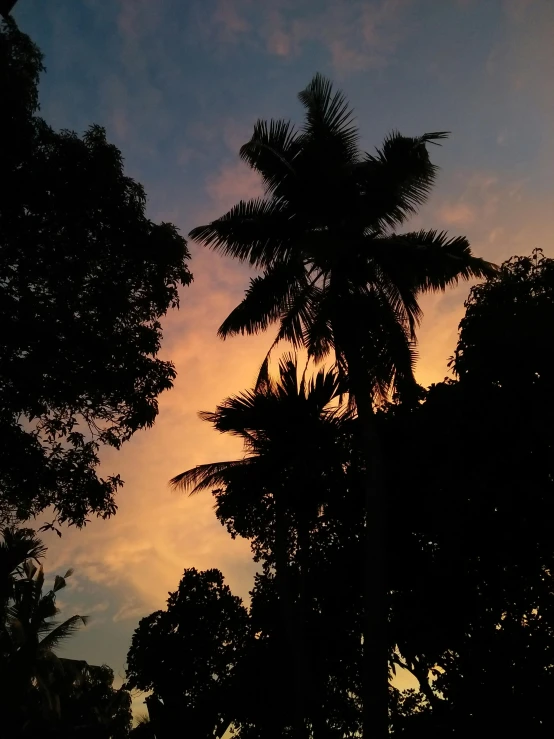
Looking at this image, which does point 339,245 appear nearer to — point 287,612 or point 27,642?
point 287,612

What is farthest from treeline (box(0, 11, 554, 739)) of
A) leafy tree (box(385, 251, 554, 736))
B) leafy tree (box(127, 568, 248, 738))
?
leafy tree (box(127, 568, 248, 738))

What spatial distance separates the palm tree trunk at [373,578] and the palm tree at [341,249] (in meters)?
0.06

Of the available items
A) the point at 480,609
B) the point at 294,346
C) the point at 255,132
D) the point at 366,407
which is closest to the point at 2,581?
the point at 294,346

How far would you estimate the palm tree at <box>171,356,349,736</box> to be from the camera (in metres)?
15.0

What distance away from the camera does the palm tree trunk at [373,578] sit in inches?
372

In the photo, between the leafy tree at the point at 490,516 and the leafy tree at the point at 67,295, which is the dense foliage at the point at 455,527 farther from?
the leafy tree at the point at 67,295

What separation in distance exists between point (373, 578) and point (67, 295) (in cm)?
823

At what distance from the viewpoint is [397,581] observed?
12914 mm

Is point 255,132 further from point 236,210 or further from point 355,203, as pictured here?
point 355,203

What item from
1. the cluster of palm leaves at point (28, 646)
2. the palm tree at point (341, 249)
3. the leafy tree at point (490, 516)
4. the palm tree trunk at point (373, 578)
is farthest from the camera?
the cluster of palm leaves at point (28, 646)

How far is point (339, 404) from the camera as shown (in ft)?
53.0

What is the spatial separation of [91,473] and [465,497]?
7.70 metres

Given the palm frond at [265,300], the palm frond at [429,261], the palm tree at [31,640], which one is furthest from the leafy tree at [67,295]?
the palm tree at [31,640]

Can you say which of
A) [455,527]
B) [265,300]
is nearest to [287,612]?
[455,527]
